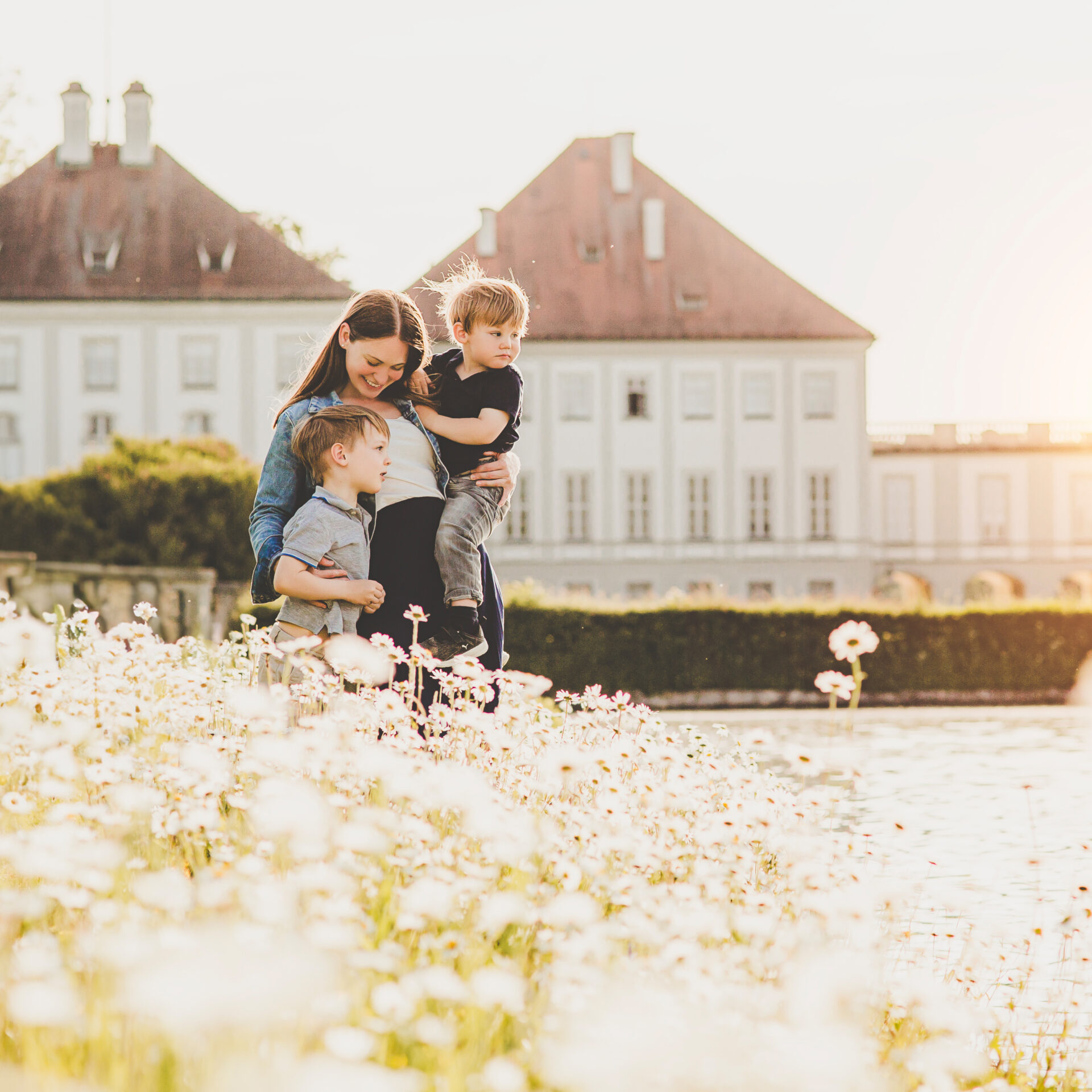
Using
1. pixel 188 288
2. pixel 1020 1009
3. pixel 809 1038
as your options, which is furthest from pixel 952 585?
pixel 809 1038

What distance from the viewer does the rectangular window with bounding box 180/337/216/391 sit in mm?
40688

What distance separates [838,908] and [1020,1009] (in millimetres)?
1985

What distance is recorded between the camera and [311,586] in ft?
13.0

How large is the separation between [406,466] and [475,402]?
0.32 meters

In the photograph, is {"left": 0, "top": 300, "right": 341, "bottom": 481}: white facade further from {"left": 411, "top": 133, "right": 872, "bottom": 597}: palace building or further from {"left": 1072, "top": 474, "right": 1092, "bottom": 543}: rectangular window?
{"left": 1072, "top": 474, "right": 1092, "bottom": 543}: rectangular window

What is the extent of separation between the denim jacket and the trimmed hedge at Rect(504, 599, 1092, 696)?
1445 cm

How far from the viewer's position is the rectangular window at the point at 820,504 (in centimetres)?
4150

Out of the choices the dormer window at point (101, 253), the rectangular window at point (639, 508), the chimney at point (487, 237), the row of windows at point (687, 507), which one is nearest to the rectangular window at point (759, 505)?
the row of windows at point (687, 507)

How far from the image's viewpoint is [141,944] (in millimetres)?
1921

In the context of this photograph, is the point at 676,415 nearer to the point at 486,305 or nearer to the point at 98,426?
the point at 98,426

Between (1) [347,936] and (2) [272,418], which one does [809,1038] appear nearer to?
(1) [347,936]

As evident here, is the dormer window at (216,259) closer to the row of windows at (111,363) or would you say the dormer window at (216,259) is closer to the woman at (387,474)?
the row of windows at (111,363)

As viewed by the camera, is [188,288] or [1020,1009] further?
[188,288]

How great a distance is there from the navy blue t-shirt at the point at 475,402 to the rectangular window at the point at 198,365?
37.5 m
